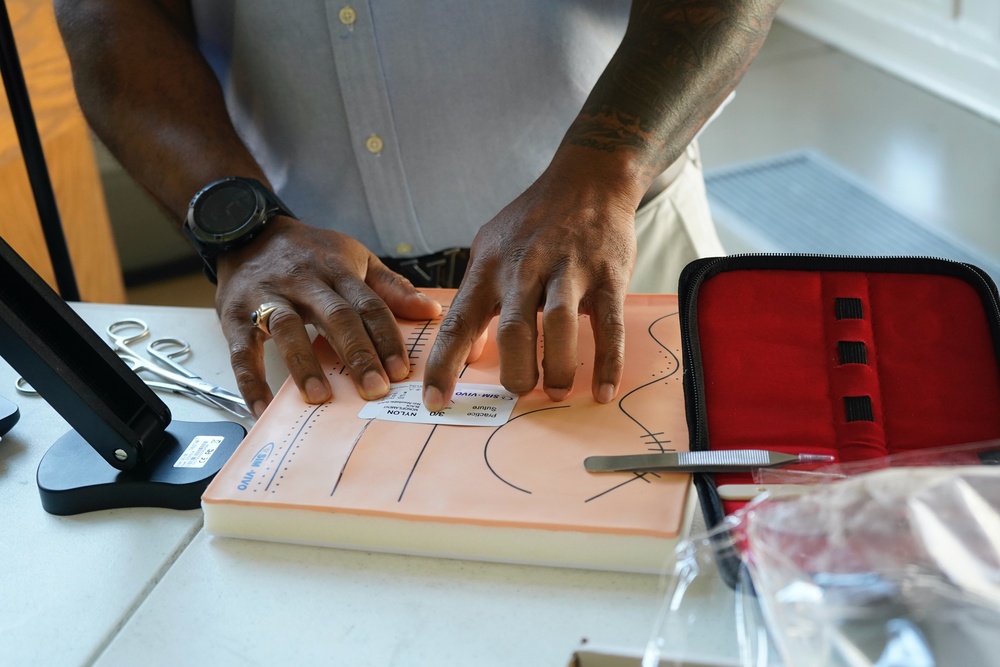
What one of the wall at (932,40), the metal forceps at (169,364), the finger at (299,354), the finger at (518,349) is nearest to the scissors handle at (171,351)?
the metal forceps at (169,364)

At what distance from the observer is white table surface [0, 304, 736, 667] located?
0.59 meters

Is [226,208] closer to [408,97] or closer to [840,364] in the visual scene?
[408,97]

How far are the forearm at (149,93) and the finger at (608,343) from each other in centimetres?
49

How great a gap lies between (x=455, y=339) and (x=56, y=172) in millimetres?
1948

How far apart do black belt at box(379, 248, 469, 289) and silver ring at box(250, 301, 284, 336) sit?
32cm

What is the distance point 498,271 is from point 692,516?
29cm

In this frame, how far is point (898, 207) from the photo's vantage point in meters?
2.36

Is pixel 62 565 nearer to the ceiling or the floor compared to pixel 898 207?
nearer to the ceiling

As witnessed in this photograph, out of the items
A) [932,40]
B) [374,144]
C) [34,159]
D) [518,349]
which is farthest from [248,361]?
[932,40]

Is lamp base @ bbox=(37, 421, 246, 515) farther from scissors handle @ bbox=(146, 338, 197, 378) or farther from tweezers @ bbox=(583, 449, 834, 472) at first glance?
tweezers @ bbox=(583, 449, 834, 472)

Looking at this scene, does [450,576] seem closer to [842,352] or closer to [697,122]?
[842,352]

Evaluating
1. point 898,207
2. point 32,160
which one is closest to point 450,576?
point 32,160

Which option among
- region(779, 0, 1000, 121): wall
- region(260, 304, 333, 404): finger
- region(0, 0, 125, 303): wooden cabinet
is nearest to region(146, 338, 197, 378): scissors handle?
A: region(260, 304, 333, 404): finger

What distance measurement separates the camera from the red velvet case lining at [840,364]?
2.17 ft
